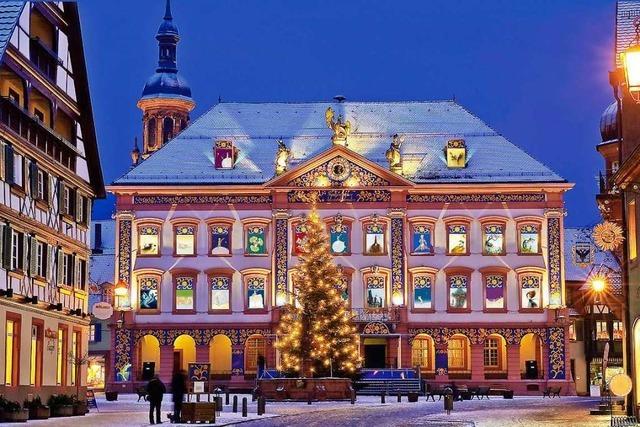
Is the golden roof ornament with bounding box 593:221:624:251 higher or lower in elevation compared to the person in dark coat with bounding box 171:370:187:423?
higher

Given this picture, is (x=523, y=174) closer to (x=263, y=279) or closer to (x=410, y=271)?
(x=410, y=271)

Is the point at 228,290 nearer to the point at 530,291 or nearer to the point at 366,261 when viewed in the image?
the point at 366,261

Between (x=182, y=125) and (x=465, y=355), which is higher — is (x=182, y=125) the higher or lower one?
the higher one

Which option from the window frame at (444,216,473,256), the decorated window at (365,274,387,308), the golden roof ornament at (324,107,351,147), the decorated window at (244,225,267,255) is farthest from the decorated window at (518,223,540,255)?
the decorated window at (244,225,267,255)

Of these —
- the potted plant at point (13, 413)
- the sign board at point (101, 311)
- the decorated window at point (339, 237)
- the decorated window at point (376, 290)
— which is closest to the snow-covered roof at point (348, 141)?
the decorated window at point (339, 237)

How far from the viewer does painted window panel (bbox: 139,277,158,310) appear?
78.8m

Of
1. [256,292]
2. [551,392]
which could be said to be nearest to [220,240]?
[256,292]

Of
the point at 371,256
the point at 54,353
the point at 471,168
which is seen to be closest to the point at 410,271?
the point at 371,256

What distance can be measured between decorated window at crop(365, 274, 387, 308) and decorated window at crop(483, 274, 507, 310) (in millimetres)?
6031

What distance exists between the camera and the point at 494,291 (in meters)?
78.6

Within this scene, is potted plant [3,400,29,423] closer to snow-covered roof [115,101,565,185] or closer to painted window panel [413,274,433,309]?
snow-covered roof [115,101,565,185]

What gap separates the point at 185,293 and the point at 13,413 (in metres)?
42.9

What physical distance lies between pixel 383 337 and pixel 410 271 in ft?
14.2

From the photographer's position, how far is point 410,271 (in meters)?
78.6
